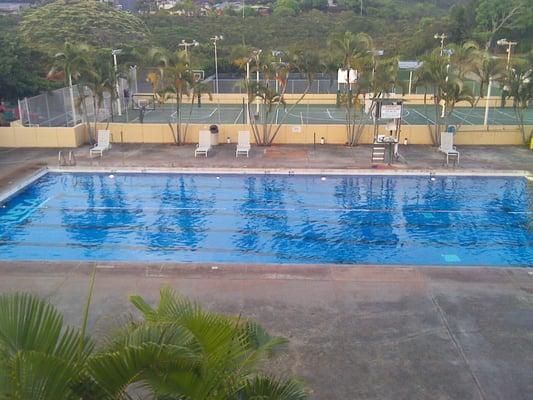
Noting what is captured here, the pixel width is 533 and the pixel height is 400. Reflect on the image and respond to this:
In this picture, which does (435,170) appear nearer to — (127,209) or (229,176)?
(229,176)

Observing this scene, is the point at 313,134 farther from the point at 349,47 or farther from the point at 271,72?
the point at 349,47

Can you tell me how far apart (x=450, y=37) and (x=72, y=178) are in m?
52.8

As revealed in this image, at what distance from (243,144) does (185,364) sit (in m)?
18.7

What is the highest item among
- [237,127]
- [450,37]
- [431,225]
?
[450,37]

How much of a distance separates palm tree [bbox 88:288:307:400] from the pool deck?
128 inches

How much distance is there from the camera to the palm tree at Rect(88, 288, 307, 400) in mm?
3543

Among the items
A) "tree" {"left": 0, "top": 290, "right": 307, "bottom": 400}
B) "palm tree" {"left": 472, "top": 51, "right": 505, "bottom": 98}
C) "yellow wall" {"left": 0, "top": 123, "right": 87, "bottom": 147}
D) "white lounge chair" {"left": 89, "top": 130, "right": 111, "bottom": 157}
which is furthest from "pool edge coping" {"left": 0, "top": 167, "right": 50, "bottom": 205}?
"palm tree" {"left": 472, "top": 51, "right": 505, "bottom": 98}

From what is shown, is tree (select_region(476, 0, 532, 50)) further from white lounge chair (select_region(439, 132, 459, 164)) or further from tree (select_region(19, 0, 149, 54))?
white lounge chair (select_region(439, 132, 459, 164))

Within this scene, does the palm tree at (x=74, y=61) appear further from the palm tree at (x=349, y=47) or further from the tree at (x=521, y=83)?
the tree at (x=521, y=83)

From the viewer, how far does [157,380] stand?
141 inches

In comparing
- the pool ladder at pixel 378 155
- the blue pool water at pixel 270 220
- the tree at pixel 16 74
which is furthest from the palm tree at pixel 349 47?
the tree at pixel 16 74

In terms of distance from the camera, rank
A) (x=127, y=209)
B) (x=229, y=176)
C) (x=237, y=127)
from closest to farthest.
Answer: (x=127, y=209) < (x=229, y=176) < (x=237, y=127)

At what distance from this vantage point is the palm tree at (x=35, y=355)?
3.21m

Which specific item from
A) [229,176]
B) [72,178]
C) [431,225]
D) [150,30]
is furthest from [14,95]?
[150,30]
